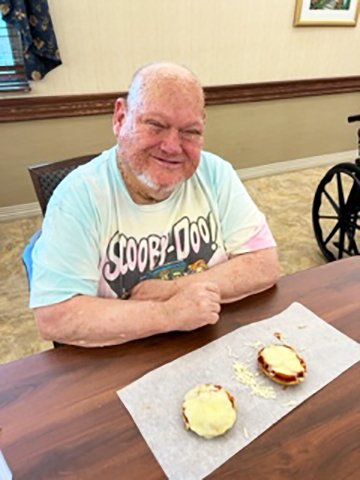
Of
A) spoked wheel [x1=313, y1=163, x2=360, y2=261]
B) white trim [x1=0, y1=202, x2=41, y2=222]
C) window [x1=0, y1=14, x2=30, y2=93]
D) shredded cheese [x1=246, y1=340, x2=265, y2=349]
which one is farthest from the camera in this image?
white trim [x1=0, y1=202, x2=41, y2=222]

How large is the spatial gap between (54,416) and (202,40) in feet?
9.75

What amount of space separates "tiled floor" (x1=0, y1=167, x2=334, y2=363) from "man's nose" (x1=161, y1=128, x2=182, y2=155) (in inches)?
51.5

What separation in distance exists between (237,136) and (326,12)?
130 cm

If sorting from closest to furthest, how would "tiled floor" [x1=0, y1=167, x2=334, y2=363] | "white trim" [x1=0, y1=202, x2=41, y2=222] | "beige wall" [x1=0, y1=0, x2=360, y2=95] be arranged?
1. "tiled floor" [x1=0, y1=167, x2=334, y2=363]
2. "beige wall" [x1=0, y1=0, x2=360, y2=95]
3. "white trim" [x1=0, y1=202, x2=41, y2=222]

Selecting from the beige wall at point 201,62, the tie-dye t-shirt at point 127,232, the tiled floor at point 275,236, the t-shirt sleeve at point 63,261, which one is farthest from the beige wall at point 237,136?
the t-shirt sleeve at point 63,261

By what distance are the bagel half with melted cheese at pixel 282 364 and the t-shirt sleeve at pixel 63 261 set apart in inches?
16.2

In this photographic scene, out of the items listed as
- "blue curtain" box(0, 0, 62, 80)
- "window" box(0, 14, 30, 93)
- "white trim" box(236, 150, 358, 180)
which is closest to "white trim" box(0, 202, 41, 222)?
"window" box(0, 14, 30, 93)

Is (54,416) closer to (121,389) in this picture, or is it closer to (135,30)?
(121,389)

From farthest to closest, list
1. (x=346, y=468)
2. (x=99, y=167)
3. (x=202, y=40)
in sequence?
(x=202, y=40) < (x=99, y=167) < (x=346, y=468)

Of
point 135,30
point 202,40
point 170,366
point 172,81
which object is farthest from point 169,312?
point 202,40

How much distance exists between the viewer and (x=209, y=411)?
615 millimetres

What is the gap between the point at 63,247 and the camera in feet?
2.74

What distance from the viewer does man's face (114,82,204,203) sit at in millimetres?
849

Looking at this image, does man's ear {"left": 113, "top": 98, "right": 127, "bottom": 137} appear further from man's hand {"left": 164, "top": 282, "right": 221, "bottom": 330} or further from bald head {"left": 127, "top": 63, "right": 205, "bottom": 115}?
man's hand {"left": 164, "top": 282, "right": 221, "bottom": 330}
